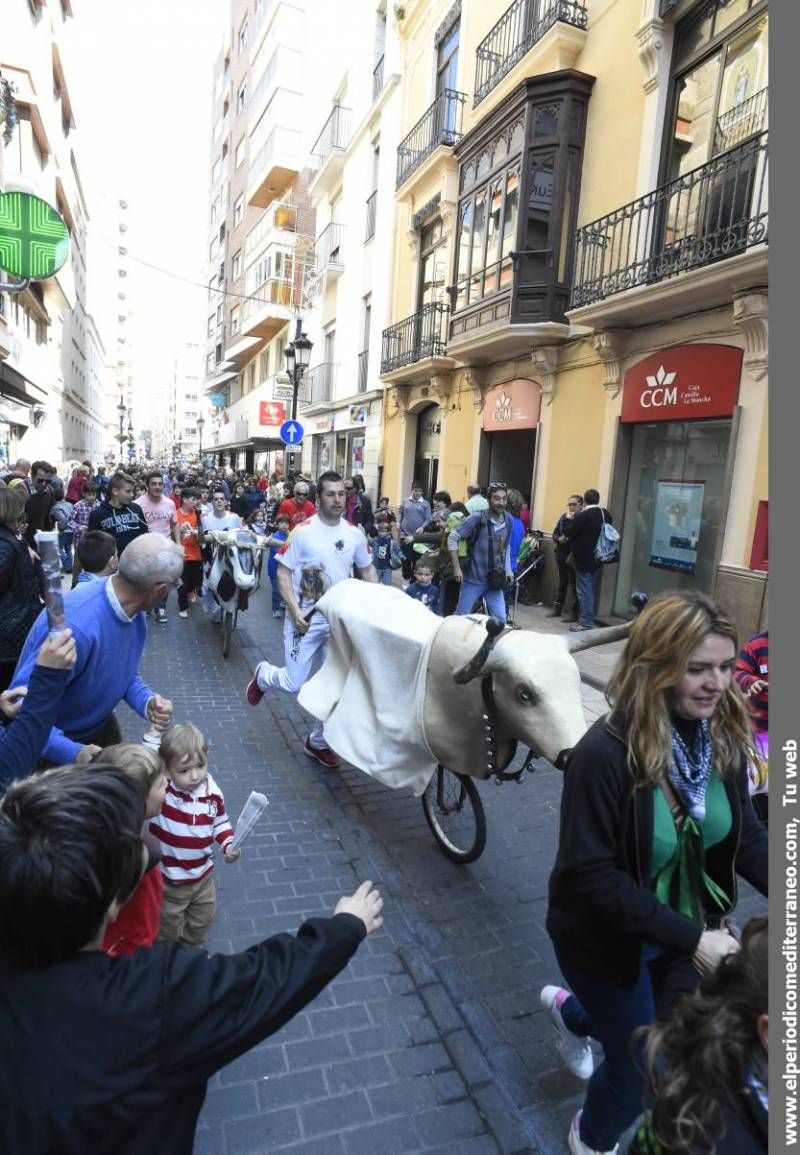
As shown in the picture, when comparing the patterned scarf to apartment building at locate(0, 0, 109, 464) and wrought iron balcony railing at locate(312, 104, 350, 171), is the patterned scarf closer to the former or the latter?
apartment building at locate(0, 0, 109, 464)

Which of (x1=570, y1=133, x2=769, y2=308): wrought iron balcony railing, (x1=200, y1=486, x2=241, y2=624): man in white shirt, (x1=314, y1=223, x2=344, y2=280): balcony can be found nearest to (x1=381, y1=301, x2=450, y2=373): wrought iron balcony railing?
(x1=570, y1=133, x2=769, y2=308): wrought iron balcony railing

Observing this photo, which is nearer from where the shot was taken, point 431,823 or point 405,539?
point 431,823

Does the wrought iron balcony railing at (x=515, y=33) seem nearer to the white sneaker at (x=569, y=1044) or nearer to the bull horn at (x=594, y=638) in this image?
the bull horn at (x=594, y=638)

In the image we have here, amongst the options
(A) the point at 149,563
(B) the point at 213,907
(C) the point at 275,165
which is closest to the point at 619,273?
(A) the point at 149,563

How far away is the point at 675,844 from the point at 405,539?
10.7 meters

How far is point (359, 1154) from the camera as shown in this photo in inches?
89.7

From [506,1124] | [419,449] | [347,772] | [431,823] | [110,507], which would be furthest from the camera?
[419,449]

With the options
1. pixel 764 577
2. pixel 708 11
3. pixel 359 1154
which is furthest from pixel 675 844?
pixel 708 11

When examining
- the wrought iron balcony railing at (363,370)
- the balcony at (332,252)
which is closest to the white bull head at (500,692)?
the wrought iron balcony railing at (363,370)

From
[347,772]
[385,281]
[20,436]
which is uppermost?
[385,281]

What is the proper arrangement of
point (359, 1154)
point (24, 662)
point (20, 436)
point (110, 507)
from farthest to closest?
point (20, 436) < point (110, 507) < point (24, 662) < point (359, 1154)

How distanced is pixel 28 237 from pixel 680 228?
8.35 m

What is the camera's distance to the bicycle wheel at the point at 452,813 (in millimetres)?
4051

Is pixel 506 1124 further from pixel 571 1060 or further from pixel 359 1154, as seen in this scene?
pixel 359 1154
